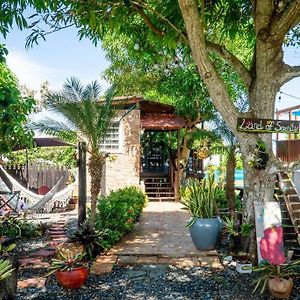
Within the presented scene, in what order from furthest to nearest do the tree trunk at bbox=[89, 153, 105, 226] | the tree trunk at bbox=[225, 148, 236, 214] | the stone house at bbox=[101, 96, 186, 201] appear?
1. the stone house at bbox=[101, 96, 186, 201]
2. the tree trunk at bbox=[225, 148, 236, 214]
3. the tree trunk at bbox=[89, 153, 105, 226]

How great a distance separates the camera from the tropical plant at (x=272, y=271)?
169 inches

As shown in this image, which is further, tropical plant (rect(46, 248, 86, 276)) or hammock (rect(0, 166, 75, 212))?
hammock (rect(0, 166, 75, 212))

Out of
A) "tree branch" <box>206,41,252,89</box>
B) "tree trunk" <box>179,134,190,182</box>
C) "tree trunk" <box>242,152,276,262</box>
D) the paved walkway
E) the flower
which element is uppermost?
"tree branch" <box>206,41,252,89</box>

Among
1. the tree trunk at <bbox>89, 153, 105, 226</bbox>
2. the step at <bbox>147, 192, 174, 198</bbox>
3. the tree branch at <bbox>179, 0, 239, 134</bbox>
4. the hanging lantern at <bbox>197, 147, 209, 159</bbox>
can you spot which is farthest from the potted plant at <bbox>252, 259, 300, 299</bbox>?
the step at <bbox>147, 192, 174, 198</bbox>

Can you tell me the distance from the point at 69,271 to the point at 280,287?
2.48 meters

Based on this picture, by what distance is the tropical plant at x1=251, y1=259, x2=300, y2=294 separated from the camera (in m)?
4.28

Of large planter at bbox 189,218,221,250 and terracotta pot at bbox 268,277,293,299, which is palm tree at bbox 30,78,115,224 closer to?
large planter at bbox 189,218,221,250

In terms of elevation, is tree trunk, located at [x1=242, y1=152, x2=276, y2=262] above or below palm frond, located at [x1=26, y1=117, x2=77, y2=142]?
below

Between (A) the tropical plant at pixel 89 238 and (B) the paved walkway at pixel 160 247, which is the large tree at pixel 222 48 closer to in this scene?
(B) the paved walkway at pixel 160 247

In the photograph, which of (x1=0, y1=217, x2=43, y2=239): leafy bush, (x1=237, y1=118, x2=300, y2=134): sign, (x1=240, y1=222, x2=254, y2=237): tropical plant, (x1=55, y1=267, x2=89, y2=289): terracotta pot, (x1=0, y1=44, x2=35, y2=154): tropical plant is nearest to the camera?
(x1=55, y1=267, x2=89, y2=289): terracotta pot

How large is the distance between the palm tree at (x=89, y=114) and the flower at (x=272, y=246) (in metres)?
2.83

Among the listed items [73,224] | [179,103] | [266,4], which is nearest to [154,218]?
[73,224]

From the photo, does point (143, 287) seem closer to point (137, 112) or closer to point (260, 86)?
point (260, 86)

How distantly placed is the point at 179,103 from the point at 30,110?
7.30 m
